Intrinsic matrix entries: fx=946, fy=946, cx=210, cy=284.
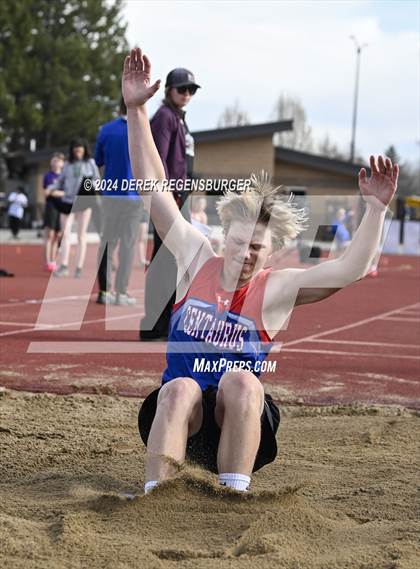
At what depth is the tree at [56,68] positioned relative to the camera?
47.8m

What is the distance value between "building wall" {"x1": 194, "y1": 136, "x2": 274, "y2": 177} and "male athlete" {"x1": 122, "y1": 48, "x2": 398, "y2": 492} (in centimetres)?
4050

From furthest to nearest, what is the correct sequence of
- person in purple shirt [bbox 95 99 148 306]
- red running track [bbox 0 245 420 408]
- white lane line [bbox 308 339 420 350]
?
person in purple shirt [bbox 95 99 148 306]
white lane line [bbox 308 339 420 350]
red running track [bbox 0 245 420 408]

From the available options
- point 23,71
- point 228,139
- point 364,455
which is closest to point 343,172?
point 228,139

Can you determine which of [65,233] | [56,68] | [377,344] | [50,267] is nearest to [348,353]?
[377,344]

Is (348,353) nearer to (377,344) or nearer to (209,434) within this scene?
(377,344)

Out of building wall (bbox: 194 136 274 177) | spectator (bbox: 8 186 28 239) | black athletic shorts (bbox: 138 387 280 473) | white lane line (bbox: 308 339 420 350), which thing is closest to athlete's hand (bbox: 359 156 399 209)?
black athletic shorts (bbox: 138 387 280 473)

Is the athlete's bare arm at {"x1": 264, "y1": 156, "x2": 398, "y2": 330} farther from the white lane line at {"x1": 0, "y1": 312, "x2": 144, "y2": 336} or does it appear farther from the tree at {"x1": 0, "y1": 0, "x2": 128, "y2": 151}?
the tree at {"x1": 0, "y1": 0, "x2": 128, "y2": 151}

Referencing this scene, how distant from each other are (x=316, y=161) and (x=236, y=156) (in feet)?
12.4

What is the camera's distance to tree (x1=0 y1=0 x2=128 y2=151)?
47750 millimetres

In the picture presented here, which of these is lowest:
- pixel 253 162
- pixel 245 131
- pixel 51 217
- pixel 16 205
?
pixel 51 217

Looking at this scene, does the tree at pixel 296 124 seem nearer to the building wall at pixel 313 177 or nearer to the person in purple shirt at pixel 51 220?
the building wall at pixel 313 177

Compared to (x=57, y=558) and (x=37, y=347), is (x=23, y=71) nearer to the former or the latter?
(x=37, y=347)

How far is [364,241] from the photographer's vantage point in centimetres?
372

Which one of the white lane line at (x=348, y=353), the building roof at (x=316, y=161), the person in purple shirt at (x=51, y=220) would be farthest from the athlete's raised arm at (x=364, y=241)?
the building roof at (x=316, y=161)
